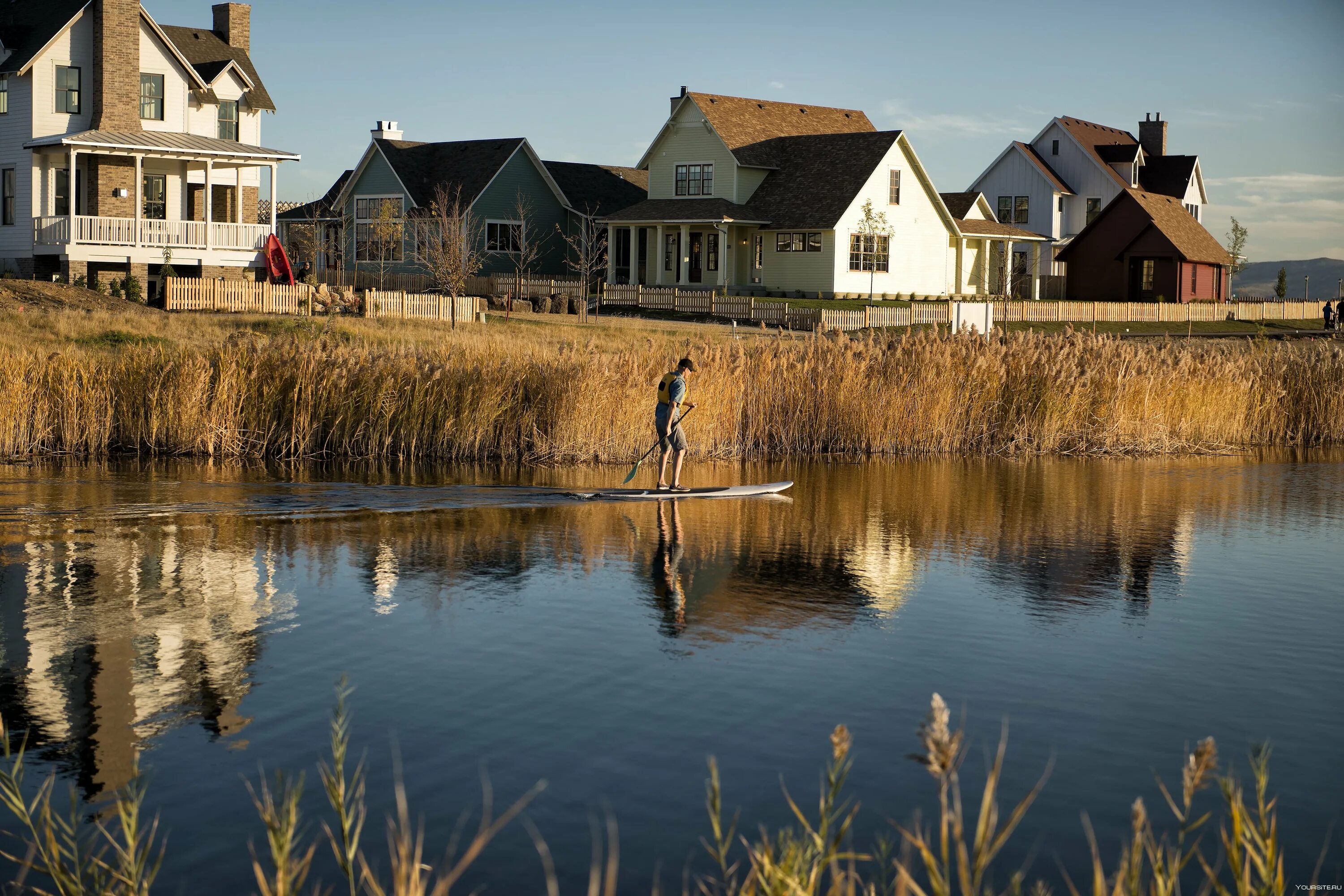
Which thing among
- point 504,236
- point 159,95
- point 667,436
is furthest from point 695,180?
point 667,436

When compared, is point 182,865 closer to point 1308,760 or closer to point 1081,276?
point 1308,760

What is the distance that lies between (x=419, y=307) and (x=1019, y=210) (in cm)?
4750

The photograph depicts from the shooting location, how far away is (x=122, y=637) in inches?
393

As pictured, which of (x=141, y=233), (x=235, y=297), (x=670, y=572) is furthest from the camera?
(x=141, y=233)

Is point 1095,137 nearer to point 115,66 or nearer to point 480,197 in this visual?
point 480,197

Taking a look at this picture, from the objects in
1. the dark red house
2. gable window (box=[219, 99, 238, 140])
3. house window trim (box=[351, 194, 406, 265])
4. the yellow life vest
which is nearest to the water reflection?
the yellow life vest

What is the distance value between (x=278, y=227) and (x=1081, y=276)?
3914 cm

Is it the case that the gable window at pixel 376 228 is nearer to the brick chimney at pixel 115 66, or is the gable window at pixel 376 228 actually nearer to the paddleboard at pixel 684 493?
the brick chimney at pixel 115 66

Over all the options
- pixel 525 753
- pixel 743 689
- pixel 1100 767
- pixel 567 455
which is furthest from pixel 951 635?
pixel 567 455

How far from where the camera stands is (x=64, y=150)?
43.0m

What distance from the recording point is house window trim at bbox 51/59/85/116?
143 feet

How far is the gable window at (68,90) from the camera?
43906 millimetres

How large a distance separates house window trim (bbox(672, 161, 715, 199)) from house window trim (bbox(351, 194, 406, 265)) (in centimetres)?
1159

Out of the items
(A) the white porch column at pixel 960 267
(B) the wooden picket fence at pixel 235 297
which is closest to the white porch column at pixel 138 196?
(B) the wooden picket fence at pixel 235 297
